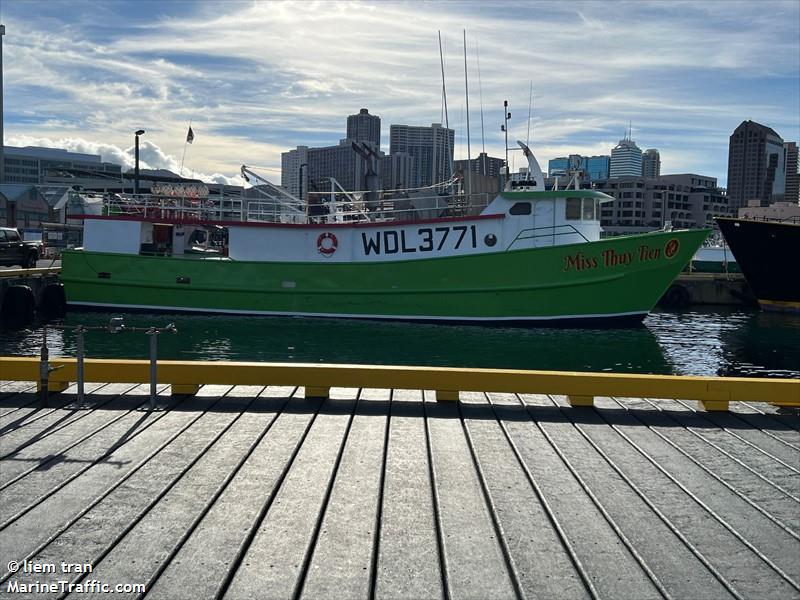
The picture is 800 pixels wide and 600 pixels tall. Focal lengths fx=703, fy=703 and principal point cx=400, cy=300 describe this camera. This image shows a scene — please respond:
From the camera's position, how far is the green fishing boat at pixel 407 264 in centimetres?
1842

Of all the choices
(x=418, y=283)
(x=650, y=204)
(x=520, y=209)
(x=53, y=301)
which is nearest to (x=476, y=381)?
(x=418, y=283)

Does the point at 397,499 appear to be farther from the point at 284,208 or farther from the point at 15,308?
the point at 284,208

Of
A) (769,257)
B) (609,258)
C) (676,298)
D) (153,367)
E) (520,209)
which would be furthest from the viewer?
(676,298)

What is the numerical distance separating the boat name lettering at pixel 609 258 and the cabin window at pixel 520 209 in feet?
5.74

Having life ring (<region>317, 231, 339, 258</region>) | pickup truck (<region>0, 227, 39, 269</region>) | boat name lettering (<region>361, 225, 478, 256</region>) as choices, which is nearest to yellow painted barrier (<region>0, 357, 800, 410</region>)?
boat name lettering (<region>361, 225, 478, 256</region>)

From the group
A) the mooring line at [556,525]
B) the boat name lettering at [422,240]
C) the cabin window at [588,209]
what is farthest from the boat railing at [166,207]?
the mooring line at [556,525]

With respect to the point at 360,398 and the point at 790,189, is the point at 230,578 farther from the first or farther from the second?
the point at 790,189

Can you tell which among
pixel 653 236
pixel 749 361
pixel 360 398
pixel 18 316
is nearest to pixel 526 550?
pixel 360 398

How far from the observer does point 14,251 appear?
24.8 meters

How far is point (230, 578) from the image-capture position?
2.69 m

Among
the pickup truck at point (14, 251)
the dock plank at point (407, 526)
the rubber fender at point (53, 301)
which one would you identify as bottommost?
the rubber fender at point (53, 301)

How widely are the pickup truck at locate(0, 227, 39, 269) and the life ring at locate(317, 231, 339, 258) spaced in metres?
11.9

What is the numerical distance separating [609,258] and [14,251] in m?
20.1

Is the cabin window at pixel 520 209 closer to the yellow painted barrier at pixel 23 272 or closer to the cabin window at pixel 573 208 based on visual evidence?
the cabin window at pixel 573 208
